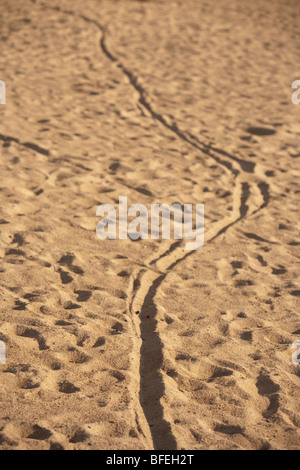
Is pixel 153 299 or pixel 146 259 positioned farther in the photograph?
pixel 146 259

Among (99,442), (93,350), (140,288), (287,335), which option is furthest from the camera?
(140,288)

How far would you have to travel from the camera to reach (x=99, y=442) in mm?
2865

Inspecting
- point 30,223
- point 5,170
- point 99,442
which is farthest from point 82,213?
point 99,442

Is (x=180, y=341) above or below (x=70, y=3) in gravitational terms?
below

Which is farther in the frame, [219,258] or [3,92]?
[3,92]

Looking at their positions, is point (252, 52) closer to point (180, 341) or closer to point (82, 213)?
point (82, 213)

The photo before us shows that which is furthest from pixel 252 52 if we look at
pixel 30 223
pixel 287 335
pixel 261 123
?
pixel 287 335

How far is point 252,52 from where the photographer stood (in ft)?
34.7

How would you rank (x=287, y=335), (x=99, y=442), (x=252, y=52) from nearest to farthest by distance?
(x=99, y=442) < (x=287, y=335) < (x=252, y=52)

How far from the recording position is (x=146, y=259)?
181 inches

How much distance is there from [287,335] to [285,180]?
260cm

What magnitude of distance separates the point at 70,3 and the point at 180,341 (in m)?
10.4

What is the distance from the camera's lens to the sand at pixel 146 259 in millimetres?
3104

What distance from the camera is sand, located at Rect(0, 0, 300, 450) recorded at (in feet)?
10.2
